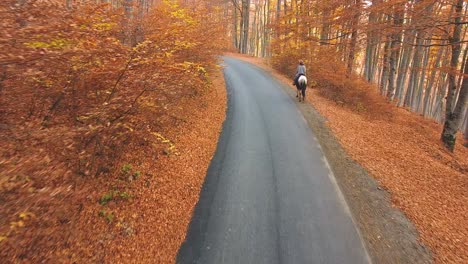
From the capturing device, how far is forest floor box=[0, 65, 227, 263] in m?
3.88

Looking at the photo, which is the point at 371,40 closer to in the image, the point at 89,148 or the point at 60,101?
the point at 89,148

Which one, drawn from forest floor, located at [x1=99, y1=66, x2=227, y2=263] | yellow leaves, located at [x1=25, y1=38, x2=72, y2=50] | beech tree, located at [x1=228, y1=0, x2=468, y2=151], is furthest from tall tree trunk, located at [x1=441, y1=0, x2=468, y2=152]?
yellow leaves, located at [x1=25, y1=38, x2=72, y2=50]

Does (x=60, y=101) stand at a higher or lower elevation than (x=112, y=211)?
higher

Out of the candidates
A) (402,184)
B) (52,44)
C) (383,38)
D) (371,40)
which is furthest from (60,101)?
(383,38)

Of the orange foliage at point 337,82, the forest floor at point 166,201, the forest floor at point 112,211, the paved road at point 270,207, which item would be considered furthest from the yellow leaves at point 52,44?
the orange foliage at point 337,82

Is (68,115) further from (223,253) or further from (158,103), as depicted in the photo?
(223,253)

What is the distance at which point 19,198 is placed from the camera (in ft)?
12.1

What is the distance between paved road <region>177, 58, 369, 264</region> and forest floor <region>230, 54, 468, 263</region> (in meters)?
0.59

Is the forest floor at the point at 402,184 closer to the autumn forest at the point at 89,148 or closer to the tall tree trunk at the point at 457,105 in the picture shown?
the autumn forest at the point at 89,148

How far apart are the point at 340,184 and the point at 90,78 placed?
22.9ft

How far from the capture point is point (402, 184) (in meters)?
8.04

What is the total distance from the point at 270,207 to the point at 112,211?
11.7ft

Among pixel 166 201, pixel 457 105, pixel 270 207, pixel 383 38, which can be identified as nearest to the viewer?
A: pixel 166 201

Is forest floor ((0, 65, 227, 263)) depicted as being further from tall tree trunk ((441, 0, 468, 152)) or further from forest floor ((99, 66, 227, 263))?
tall tree trunk ((441, 0, 468, 152))
